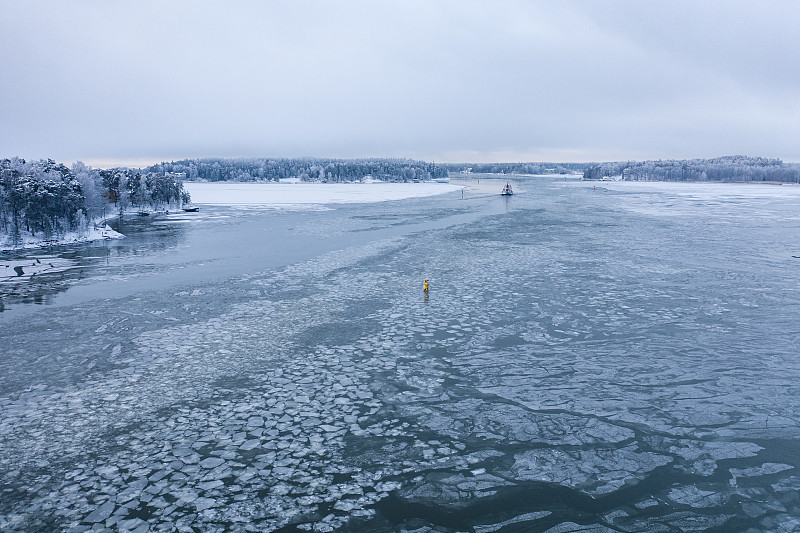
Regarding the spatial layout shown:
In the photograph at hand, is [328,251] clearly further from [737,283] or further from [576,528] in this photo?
[576,528]

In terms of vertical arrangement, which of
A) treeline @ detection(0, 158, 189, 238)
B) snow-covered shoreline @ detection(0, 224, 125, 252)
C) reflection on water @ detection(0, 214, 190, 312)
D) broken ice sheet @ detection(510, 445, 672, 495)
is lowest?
broken ice sheet @ detection(510, 445, 672, 495)

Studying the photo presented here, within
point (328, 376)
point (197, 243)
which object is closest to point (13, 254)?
point (197, 243)

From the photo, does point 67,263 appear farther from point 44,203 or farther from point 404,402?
point 404,402

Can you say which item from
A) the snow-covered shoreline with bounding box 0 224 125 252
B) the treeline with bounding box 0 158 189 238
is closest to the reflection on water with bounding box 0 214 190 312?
the snow-covered shoreline with bounding box 0 224 125 252

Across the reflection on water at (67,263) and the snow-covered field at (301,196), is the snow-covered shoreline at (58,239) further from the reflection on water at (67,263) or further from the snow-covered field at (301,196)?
the snow-covered field at (301,196)

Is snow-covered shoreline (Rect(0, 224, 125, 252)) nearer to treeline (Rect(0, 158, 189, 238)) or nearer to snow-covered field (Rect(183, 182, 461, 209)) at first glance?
treeline (Rect(0, 158, 189, 238))

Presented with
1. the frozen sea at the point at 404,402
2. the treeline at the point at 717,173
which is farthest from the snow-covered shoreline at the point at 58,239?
the treeline at the point at 717,173

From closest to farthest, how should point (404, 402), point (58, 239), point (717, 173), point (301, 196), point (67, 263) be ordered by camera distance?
point (404, 402) < point (67, 263) < point (58, 239) < point (301, 196) < point (717, 173)

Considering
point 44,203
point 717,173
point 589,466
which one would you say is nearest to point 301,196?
point 44,203
